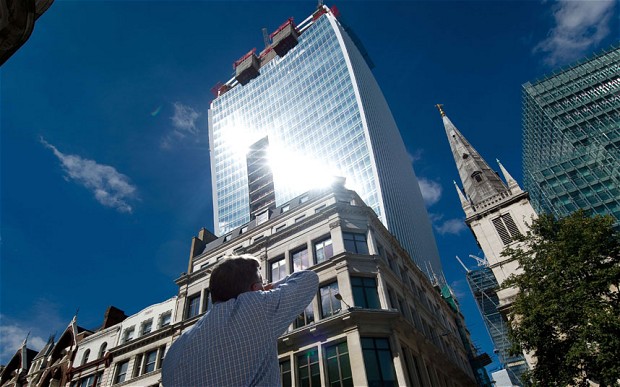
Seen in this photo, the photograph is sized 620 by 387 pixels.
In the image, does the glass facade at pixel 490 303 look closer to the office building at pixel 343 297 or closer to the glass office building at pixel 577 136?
the glass office building at pixel 577 136

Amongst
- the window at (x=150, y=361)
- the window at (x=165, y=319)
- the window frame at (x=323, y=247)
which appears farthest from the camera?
the window at (x=165, y=319)

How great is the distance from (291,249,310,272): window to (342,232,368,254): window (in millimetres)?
3061

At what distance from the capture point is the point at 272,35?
382 feet

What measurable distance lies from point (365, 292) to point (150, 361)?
1973cm

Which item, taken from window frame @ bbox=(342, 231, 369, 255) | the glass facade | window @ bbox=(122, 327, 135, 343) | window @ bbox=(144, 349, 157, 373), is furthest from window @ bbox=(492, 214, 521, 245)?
window @ bbox=(122, 327, 135, 343)

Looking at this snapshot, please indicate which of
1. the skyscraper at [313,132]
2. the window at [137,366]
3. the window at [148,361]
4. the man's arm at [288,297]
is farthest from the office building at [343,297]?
the skyscraper at [313,132]

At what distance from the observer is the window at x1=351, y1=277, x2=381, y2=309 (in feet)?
68.1

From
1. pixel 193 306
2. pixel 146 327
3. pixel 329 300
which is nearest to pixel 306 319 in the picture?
pixel 329 300

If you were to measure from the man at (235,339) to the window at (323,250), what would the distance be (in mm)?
19995

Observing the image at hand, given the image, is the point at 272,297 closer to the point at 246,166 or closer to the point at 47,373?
the point at 47,373

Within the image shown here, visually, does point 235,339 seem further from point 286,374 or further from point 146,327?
point 146,327

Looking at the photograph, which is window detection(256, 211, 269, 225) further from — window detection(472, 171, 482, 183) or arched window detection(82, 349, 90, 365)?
window detection(472, 171, 482, 183)

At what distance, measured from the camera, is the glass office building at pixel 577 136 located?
47.1 metres

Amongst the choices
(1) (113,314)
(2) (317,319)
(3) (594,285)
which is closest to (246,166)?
(1) (113,314)
